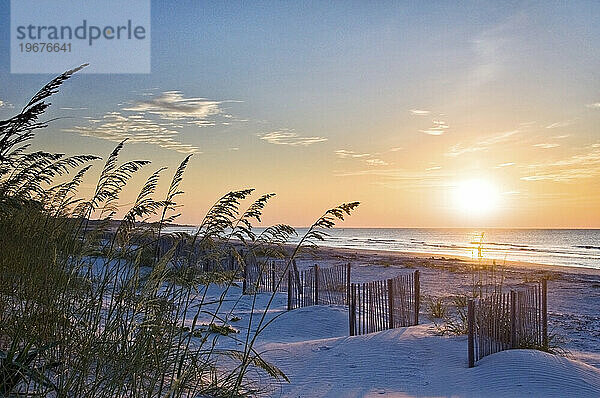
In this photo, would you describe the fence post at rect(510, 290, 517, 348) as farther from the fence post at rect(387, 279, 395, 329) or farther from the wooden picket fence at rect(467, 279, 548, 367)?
the fence post at rect(387, 279, 395, 329)

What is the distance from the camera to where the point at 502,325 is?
802 cm

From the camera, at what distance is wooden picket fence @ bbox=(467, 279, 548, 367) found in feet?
24.9

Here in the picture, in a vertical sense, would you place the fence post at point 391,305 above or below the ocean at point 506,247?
above

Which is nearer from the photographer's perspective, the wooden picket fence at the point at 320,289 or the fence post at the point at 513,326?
the fence post at the point at 513,326

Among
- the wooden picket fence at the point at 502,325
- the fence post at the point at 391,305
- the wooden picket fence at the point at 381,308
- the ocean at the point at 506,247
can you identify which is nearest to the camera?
the wooden picket fence at the point at 502,325

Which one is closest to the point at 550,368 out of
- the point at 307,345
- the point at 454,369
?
the point at 454,369

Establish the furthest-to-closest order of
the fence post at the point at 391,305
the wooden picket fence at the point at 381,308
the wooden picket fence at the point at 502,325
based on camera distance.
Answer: the fence post at the point at 391,305 → the wooden picket fence at the point at 381,308 → the wooden picket fence at the point at 502,325

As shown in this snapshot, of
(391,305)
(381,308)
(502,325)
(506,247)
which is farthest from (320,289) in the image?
(506,247)

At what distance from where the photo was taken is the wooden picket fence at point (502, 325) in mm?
7582

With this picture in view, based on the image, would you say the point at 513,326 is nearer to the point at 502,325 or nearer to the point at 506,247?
the point at 502,325

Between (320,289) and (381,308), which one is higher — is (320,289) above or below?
below

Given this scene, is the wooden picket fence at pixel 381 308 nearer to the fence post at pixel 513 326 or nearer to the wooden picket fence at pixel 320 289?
the fence post at pixel 513 326

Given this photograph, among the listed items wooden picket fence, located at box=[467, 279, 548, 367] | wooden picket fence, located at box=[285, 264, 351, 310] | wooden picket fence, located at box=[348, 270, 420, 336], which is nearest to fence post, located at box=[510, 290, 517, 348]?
wooden picket fence, located at box=[467, 279, 548, 367]

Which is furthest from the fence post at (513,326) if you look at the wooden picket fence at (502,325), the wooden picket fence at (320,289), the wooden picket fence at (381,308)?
the wooden picket fence at (320,289)
